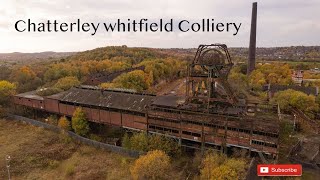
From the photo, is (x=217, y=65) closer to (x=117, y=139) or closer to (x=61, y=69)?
(x=117, y=139)

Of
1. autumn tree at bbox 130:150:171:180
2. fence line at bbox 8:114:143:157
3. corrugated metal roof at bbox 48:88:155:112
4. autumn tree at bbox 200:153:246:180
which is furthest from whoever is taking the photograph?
corrugated metal roof at bbox 48:88:155:112

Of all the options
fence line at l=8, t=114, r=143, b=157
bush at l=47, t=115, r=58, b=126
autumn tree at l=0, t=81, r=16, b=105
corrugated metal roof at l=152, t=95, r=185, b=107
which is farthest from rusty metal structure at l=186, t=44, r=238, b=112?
autumn tree at l=0, t=81, r=16, b=105

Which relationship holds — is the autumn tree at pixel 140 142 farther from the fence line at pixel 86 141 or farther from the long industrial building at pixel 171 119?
the long industrial building at pixel 171 119

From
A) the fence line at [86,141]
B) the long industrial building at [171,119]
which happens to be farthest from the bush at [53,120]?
the fence line at [86,141]

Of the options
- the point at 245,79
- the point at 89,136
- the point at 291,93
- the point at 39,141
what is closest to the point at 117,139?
the point at 89,136

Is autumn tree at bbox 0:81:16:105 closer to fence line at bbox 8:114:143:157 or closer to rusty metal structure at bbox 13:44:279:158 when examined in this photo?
fence line at bbox 8:114:143:157

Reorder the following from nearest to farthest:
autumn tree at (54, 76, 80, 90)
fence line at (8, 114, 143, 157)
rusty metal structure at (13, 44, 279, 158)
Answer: rusty metal structure at (13, 44, 279, 158), fence line at (8, 114, 143, 157), autumn tree at (54, 76, 80, 90)

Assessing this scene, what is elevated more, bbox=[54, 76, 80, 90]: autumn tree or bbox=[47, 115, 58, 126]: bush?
bbox=[54, 76, 80, 90]: autumn tree
